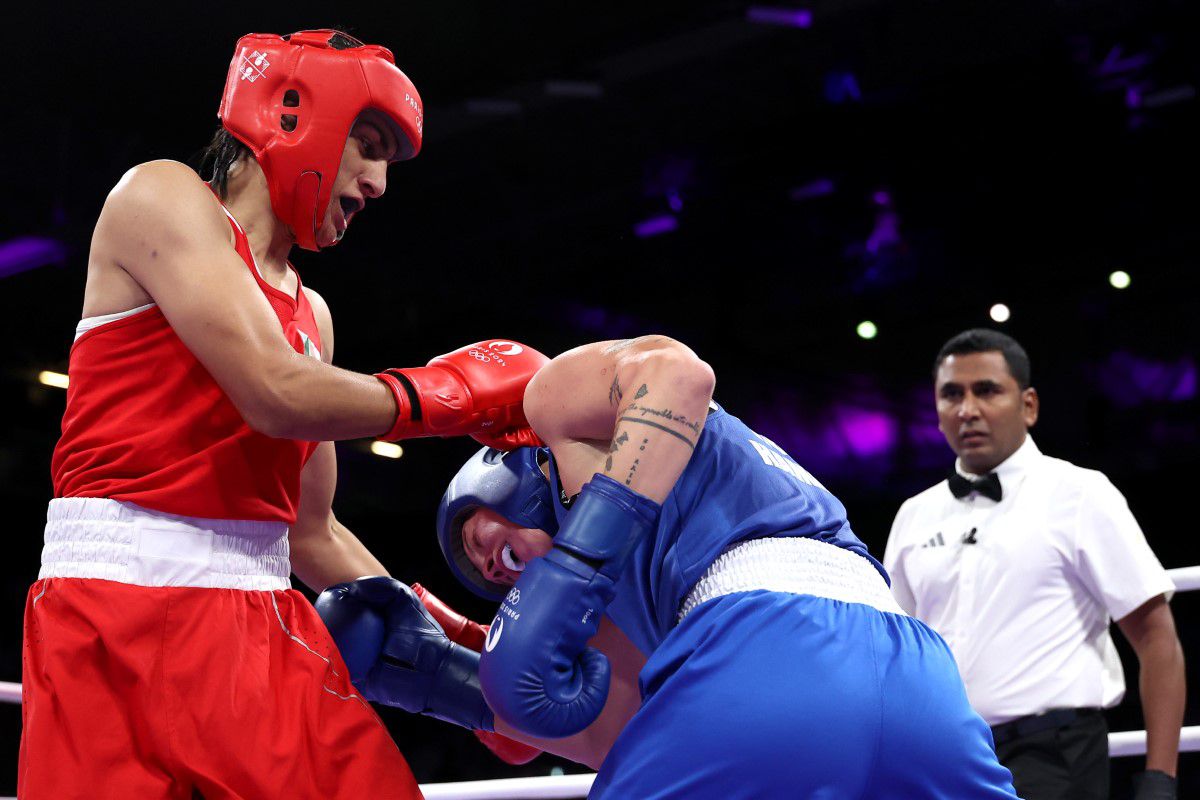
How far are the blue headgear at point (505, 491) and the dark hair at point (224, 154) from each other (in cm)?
56

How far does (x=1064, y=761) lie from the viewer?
2.91m

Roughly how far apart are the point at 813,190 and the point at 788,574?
284 inches

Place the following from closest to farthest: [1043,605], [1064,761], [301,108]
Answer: [301,108], [1064,761], [1043,605]

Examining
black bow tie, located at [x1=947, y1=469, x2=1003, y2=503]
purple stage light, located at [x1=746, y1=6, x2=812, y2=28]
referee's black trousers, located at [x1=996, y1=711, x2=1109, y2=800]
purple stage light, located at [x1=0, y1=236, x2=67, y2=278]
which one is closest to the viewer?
referee's black trousers, located at [x1=996, y1=711, x2=1109, y2=800]

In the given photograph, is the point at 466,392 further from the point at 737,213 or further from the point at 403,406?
the point at 737,213

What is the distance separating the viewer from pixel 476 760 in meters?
8.48

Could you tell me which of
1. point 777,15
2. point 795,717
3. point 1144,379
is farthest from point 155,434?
point 1144,379

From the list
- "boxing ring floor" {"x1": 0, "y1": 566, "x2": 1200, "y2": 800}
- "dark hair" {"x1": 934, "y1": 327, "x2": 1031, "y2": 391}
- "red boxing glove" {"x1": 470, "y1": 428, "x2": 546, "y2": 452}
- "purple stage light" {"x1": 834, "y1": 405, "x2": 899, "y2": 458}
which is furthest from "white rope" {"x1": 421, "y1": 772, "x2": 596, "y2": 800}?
"purple stage light" {"x1": 834, "y1": 405, "x2": 899, "y2": 458}

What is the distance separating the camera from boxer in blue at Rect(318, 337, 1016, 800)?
1.29 metres

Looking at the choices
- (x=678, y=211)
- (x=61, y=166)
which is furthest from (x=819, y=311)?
(x=61, y=166)

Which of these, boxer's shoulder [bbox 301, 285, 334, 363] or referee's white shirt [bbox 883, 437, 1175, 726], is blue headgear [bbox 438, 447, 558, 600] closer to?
boxer's shoulder [bbox 301, 285, 334, 363]

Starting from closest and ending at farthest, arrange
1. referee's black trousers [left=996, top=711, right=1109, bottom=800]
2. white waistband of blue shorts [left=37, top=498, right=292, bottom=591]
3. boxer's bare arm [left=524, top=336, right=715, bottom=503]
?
1. boxer's bare arm [left=524, top=336, right=715, bottom=503]
2. white waistband of blue shorts [left=37, top=498, right=292, bottom=591]
3. referee's black trousers [left=996, top=711, right=1109, bottom=800]

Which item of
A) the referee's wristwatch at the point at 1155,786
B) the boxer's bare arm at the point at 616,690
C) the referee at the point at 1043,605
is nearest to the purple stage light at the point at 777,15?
the referee at the point at 1043,605

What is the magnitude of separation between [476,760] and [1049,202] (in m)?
5.51
